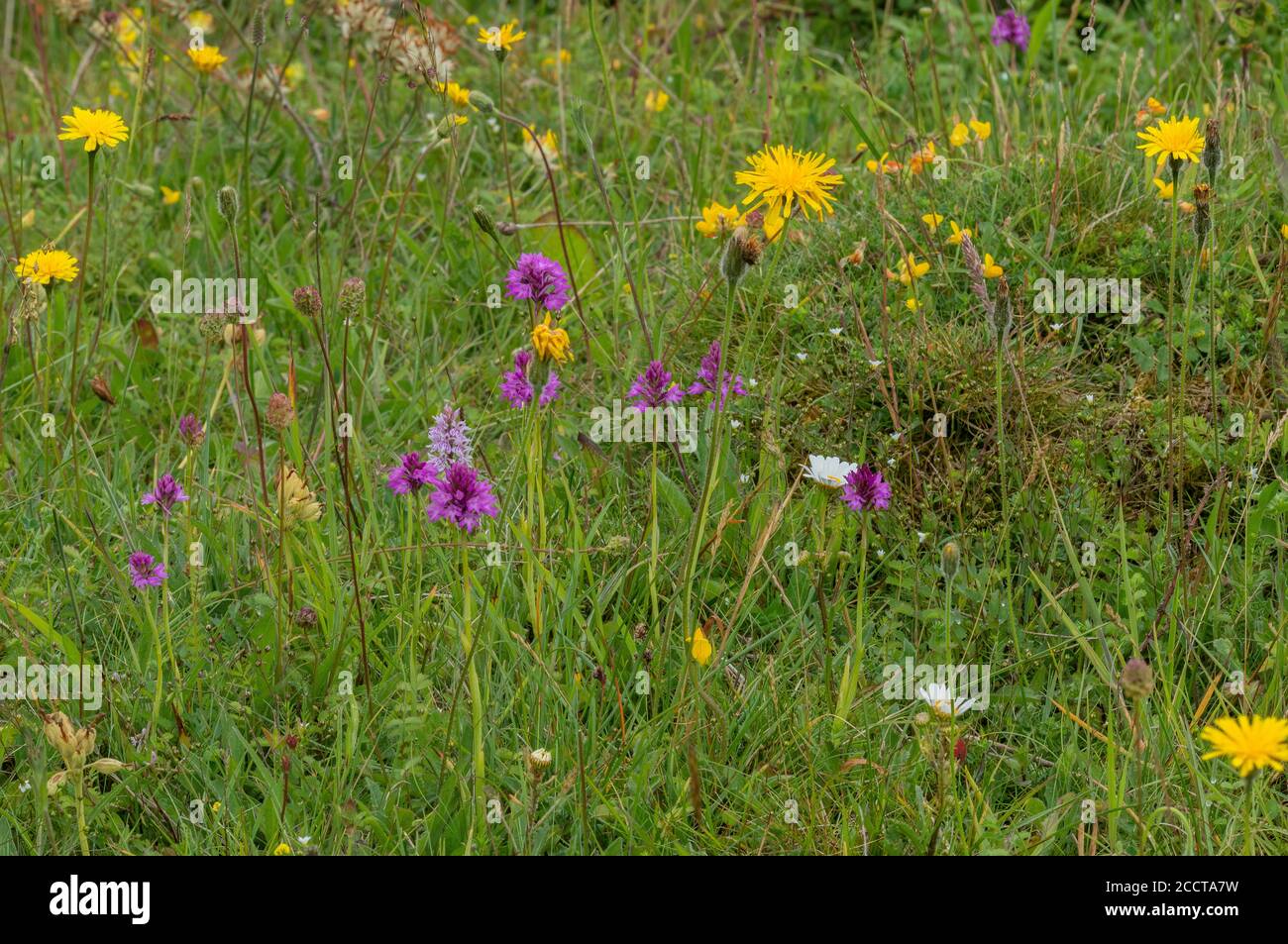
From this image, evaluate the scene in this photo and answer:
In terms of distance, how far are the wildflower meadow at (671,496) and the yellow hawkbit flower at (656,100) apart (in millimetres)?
128

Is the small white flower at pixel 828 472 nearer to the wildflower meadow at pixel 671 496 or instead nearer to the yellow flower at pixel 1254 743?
the wildflower meadow at pixel 671 496

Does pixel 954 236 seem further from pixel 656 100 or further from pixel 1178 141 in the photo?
pixel 656 100

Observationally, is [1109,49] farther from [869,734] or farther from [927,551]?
[869,734]

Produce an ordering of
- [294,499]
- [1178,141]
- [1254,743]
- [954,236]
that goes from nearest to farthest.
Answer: [1254,743] → [294,499] → [1178,141] → [954,236]

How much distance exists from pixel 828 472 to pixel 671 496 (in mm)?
312

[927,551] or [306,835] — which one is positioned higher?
[927,551]

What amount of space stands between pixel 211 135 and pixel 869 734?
2573 mm

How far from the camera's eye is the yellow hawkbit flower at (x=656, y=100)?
12.0 feet

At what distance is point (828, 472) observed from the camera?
2.17 meters

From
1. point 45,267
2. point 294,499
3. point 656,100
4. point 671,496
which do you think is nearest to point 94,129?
point 45,267

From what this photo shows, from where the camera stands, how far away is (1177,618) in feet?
6.91

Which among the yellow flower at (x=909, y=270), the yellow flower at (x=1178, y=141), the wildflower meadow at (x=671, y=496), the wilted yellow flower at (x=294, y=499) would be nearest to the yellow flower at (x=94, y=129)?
A: the wildflower meadow at (x=671, y=496)

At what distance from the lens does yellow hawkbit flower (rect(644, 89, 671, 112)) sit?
3.66m

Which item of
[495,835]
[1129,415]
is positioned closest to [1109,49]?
[1129,415]
